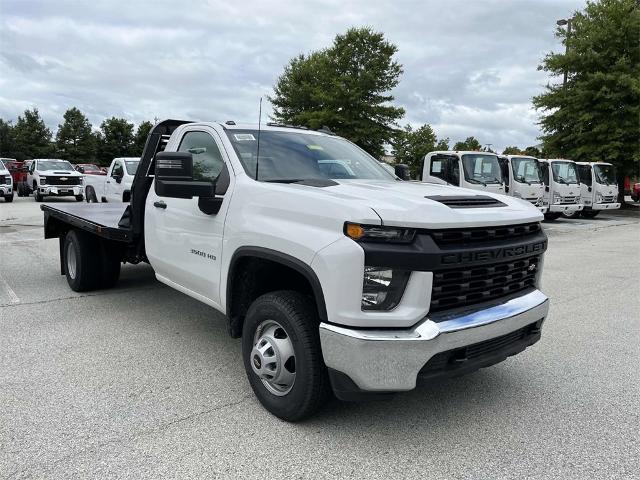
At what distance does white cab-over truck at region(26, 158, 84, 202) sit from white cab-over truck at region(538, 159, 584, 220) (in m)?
18.4

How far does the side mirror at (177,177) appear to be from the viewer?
348cm

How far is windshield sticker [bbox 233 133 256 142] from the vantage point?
4.09 metres

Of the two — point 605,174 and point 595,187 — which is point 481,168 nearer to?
point 595,187

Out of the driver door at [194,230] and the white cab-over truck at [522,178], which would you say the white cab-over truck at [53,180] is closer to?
the white cab-over truck at [522,178]

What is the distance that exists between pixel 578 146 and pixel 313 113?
46.4ft

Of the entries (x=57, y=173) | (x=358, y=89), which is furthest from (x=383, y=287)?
(x=358, y=89)

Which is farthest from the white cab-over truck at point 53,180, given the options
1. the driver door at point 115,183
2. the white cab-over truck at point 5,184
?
the driver door at point 115,183

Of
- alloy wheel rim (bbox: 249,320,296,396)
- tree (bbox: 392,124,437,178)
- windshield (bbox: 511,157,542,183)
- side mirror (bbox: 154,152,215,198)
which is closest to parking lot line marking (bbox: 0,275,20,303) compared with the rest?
side mirror (bbox: 154,152,215,198)

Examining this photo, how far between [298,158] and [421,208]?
154 centimetres

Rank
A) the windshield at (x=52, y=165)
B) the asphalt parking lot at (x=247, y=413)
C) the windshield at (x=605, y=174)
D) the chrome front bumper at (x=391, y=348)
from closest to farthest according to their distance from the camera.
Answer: the chrome front bumper at (x=391, y=348)
the asphalt parking lot at (x=247, y=413)
the windshield at (x=605, y=174)
the windshield at (x=52, y=165)

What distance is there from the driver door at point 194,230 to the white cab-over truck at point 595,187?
18847mm

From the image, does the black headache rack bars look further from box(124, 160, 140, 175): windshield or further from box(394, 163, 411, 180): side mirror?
box(124, 160, 140, 175): windshield

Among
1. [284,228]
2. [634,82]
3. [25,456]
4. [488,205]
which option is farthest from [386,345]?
[634,82]

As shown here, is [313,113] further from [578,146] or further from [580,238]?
[580,238]
